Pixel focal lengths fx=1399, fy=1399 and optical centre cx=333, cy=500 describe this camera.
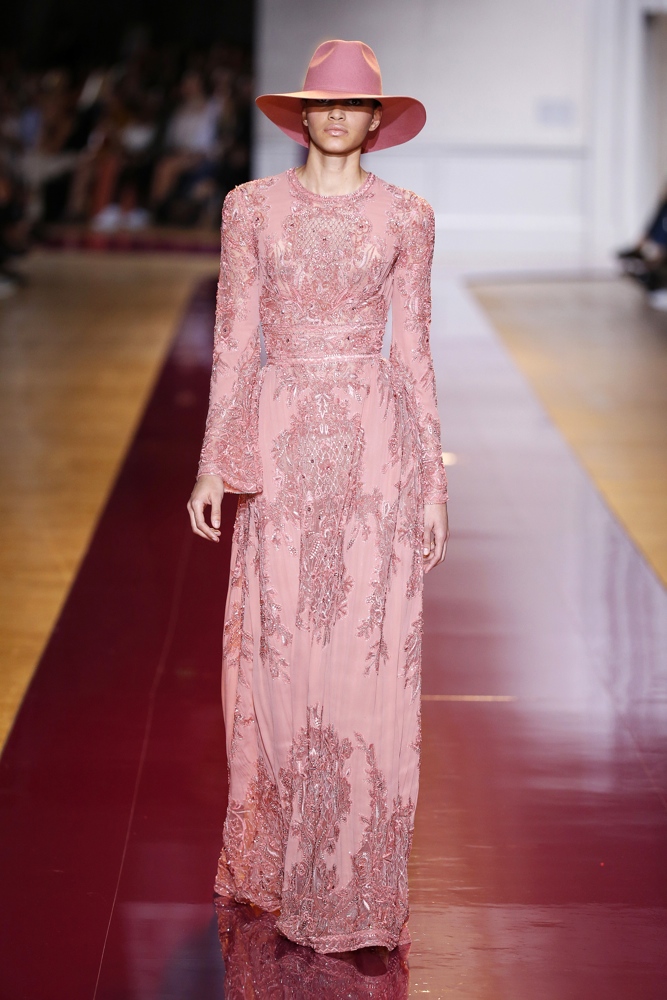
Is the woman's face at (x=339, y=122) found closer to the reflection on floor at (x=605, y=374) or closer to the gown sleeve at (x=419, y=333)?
the gown sleeve at (x=419, y=333)

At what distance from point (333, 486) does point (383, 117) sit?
24.5 inches

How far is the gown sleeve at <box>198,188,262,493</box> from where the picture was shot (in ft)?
7.22

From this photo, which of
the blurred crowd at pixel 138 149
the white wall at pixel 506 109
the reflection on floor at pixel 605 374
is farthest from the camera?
the blurred crowd at pixel 138 149

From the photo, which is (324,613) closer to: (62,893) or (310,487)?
(310,487)

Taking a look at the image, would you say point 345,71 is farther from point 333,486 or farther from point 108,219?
point 108,219

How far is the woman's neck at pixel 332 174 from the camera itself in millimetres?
2172

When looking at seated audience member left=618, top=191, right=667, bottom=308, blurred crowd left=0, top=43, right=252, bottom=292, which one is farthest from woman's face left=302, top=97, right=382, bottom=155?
blurred crowd left=0, top=43, right=252, bottom=292

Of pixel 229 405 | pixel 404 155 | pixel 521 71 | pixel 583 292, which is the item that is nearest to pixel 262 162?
pixel 404 155

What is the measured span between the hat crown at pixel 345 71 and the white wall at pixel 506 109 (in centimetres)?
1105

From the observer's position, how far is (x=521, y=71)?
13.5 metres

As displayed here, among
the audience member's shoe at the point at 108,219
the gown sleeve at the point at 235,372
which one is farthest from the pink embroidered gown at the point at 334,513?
the audience member's shoe at the point at 108,219

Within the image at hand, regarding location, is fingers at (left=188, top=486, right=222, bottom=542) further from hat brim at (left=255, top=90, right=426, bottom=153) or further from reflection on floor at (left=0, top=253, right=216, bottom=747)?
reflection on floor at (left=0, top=253, right=216, bottom=747)

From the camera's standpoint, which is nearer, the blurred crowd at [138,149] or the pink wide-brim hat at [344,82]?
the pink wide-brim hat at [344,82]

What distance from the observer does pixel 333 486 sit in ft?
7.30
